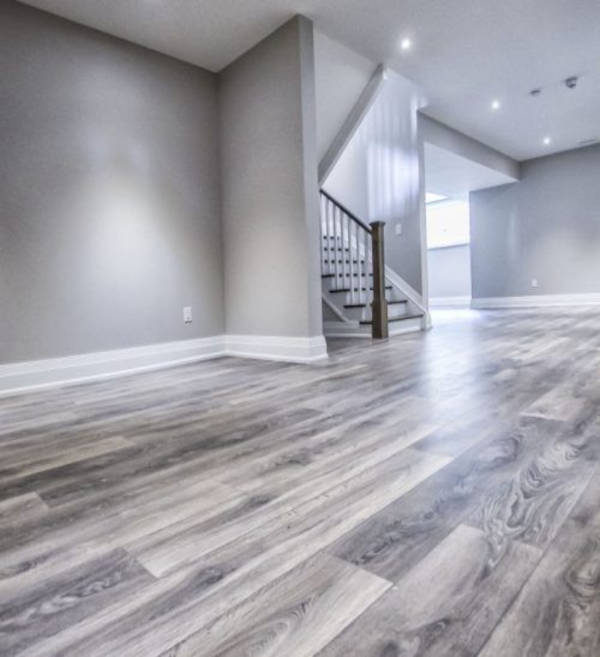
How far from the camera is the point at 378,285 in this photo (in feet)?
12.9

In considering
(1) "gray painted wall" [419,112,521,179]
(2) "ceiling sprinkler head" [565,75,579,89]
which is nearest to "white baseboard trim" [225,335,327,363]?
(1) "gray painted wall" [419,112,521,179]

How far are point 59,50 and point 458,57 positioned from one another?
3161mm

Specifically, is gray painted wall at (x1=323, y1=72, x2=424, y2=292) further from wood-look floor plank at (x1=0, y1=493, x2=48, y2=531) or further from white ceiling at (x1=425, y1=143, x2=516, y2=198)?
wood-look floor plank at (x1=0, y1=493, x2=48, y2=531)

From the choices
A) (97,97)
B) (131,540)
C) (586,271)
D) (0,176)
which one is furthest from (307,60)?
(586,271)

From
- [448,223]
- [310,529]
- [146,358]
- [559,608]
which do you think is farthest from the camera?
[448,223]

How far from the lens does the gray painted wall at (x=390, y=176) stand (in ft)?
15.1

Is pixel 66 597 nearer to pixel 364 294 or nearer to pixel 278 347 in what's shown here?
pixel 278 347

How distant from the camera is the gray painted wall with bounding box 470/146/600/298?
6801 mm

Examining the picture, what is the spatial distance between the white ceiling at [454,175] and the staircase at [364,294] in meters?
1.81

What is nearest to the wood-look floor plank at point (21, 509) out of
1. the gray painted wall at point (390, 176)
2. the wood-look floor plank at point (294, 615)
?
the wood-look floor plank at point (294, 615)

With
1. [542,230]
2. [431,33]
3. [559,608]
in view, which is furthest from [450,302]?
[559,608]

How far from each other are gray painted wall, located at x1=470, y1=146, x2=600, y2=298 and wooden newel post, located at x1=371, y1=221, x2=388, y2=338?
479 centimetres

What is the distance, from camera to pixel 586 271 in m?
6.86

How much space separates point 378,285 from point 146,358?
2.14 m
